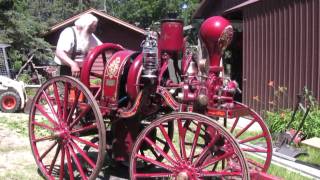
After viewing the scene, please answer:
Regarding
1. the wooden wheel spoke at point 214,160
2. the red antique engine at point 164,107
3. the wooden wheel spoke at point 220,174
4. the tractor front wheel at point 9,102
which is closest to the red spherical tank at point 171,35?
the red antique engine at point 164,107

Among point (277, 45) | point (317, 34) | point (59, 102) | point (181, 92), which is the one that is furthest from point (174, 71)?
point (277, 45)

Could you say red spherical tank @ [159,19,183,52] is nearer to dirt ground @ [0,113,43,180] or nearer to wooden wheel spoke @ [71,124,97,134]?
wooden wheel spoke @ [71,124,97,134]

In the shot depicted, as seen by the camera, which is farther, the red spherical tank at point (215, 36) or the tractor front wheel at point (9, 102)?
the tractor front wheel at point (9, 102)

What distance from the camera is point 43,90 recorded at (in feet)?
17.7

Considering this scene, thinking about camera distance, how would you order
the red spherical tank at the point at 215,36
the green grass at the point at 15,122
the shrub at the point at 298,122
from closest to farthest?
1. the red spherical tank at the point at 215,36
2. the shrub at the point at 298,122
3. the green grass at the point at 15,122

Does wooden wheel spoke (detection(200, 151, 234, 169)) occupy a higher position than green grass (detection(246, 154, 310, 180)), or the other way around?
wooden wheel spoke (detection(200, 151, 234, 169))

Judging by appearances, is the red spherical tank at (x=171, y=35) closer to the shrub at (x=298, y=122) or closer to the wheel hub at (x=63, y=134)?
the wheel hub at (x=63, y=134)

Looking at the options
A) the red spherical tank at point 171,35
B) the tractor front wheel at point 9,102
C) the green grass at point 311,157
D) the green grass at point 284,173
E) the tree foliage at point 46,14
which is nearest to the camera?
the red spherical tank at point 171,35

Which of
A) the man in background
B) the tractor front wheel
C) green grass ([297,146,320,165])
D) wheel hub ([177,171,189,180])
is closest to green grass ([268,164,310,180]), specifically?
green grass ([297,146,320,165])

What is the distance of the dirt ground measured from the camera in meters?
6.01

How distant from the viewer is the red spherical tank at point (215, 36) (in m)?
4.53

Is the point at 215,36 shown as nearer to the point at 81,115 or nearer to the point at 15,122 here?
the point at 81,115

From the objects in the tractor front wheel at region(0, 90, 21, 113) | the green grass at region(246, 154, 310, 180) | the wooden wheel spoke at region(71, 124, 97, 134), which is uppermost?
the wooden wheel spoke at region(71, 124, 97, 134)

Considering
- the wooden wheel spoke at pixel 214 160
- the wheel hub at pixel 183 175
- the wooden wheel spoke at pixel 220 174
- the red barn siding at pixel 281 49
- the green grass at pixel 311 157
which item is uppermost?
the red barn siding at pixel 281 49
